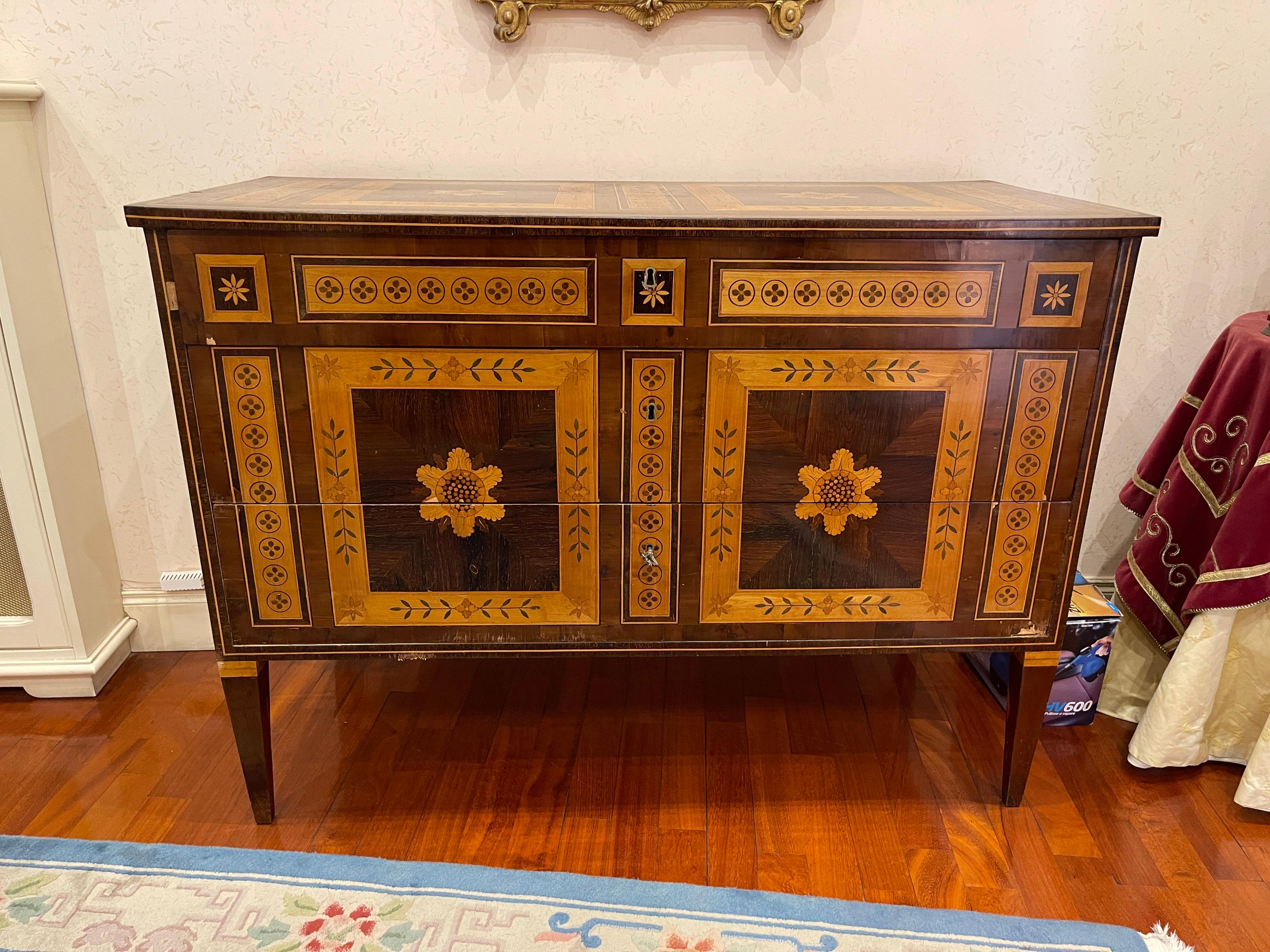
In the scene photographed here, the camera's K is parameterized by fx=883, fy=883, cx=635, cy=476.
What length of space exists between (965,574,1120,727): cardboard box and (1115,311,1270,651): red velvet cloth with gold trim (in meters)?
0.09

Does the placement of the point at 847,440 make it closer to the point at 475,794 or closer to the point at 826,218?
the point at 826,218

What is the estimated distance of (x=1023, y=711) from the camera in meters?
1.51

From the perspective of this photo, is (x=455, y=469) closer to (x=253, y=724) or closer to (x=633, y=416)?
(x=633, y=416)

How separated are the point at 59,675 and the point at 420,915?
3.40ft

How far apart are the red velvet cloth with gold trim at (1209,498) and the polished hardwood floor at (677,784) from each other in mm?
A: 329

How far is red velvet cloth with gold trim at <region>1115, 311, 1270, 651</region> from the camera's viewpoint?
1505mm

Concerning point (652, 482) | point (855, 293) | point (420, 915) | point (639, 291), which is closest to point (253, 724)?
point (420, 915)

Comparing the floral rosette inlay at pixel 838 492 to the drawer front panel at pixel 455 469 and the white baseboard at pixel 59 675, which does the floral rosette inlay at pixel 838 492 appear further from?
the white baseboard at pixel 59 675

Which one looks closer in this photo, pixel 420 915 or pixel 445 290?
pixel 445 290

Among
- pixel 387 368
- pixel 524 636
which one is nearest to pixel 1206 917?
pixel 524 636

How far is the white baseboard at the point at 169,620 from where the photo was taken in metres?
2.01

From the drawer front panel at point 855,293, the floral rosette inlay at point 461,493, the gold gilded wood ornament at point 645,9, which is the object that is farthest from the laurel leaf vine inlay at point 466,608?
the gold gilded wood ornament at point 645,9

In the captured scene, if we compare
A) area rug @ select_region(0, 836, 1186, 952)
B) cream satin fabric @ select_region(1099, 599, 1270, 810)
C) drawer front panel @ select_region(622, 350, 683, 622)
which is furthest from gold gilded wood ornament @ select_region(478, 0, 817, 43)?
area rug @ select_region(0, 836, 1186, 952)

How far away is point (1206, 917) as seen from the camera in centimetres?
136
